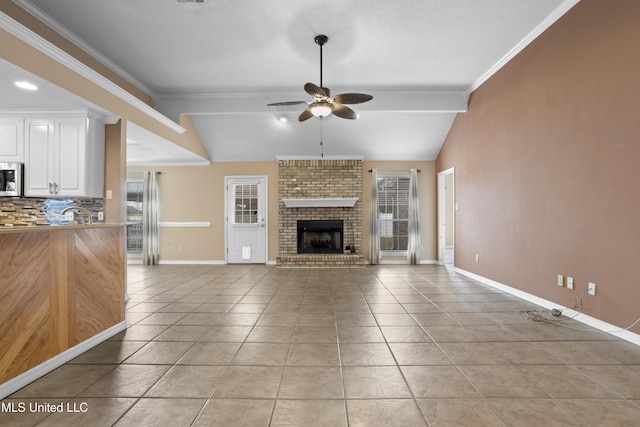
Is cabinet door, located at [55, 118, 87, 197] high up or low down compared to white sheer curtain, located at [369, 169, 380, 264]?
up

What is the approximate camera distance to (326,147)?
269 inches

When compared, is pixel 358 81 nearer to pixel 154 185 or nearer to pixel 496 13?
pixel 496 13

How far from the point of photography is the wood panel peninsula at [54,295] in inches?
74.0

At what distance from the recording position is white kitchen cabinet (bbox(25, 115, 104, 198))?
3.48 m

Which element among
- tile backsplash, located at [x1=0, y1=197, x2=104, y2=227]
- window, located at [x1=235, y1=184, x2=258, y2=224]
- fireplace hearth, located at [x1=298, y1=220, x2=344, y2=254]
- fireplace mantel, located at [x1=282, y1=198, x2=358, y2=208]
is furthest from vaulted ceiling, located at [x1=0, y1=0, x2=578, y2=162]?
fireplace hearth, located at [x1=298, y1=220, x2=344, y2=254]

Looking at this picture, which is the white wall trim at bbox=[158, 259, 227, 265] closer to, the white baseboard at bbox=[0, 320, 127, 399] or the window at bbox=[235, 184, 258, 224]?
the window at bbox=[235, 184, 258, 224]

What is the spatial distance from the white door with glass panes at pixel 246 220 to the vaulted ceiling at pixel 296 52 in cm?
121

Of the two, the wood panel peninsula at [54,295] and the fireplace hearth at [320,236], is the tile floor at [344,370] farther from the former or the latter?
the fireplace hearth at [320,236]

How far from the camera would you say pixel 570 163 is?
126 inches

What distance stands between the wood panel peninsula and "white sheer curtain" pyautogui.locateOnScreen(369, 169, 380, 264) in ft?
16.8

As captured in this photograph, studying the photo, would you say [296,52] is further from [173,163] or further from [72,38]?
[173,163]

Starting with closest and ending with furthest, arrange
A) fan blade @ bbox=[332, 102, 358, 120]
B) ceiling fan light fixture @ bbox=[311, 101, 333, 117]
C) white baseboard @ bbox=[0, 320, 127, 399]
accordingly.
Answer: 1. white baseboard @ bbox=[0, 320, 127, 399]
2. ceiling fan light fixture @ bbox=[311, 101, 333, 117]
3. fan blade @ bbox=[332, 102, 358, 120]

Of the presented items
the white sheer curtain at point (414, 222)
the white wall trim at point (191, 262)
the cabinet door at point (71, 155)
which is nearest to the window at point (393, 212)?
the white sheer curtain at point (414, 222)

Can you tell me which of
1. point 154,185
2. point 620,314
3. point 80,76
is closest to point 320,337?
point 620,314
